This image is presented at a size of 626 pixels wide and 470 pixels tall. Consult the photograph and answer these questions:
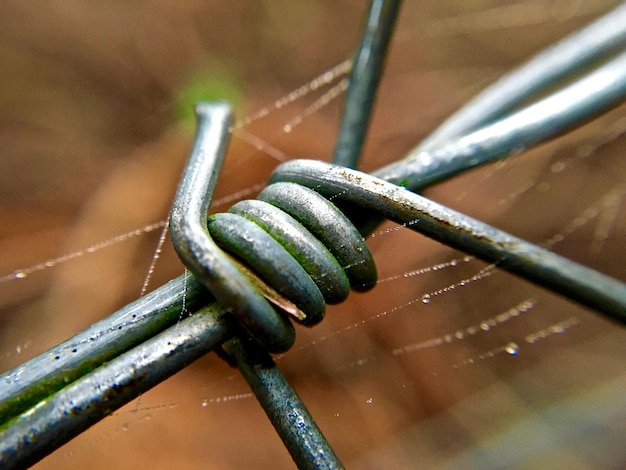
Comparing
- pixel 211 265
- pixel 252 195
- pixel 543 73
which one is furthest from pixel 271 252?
pixel 252 195

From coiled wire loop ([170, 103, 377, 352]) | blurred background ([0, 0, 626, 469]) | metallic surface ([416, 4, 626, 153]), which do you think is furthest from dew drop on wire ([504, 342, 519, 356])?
coiled wire loop ([170, 103, 377, 352])

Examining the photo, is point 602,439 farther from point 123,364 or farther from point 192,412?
point 123,364

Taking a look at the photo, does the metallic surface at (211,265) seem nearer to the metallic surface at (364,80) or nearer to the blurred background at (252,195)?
the metallic surface at (364,80)

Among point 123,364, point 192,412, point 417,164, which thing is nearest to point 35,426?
point 123,364

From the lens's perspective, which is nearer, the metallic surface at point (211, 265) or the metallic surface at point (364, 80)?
the metallic surface at point (211, 265)

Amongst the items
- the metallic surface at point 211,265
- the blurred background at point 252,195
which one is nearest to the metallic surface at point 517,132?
the metallic surface at point 211,265

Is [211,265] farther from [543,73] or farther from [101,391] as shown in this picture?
[543,73]
